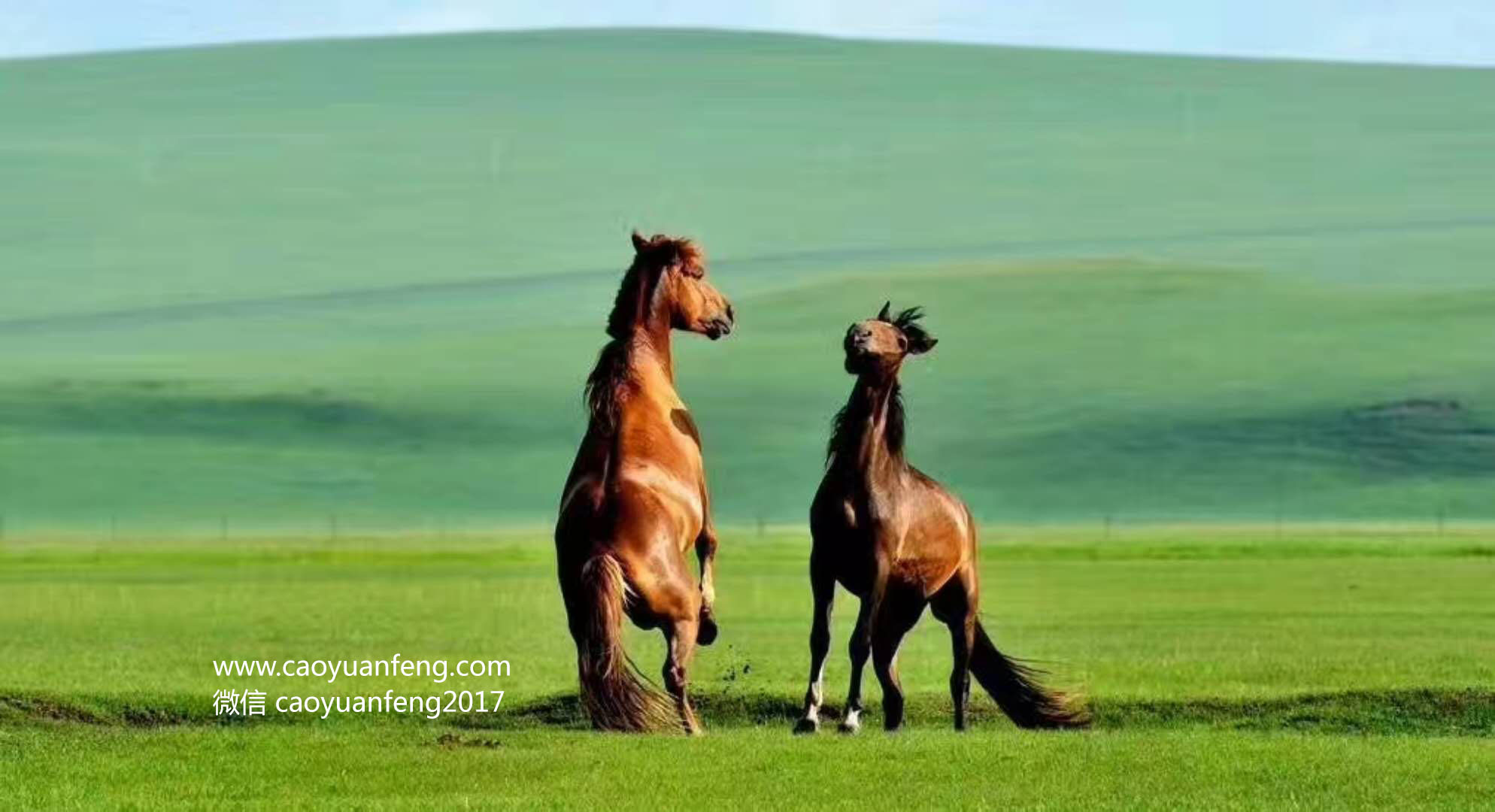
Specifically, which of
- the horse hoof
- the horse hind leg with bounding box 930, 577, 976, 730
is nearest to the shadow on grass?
the horse hind leg with bounding box 930, 577, 976, 730

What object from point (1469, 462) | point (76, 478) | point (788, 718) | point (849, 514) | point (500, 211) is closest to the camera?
point (849, 514)

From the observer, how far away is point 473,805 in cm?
1628

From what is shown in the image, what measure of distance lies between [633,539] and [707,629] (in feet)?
3.12

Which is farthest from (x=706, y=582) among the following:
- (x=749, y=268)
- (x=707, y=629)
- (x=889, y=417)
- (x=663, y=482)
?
(x=749, y=268)

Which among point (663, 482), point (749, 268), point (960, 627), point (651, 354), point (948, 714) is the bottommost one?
point (948, 714)

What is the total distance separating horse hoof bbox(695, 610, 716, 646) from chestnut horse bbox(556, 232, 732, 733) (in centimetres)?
1

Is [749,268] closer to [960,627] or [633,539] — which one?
[960,627]

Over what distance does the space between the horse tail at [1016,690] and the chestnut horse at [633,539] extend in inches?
102

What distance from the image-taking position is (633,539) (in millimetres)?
19172

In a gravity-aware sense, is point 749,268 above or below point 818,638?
above

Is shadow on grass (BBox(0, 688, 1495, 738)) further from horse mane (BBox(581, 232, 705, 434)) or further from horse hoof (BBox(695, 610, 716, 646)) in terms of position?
horse mane (BBox(581, 232, 705, 434))

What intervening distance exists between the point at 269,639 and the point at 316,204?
7838 centimetres

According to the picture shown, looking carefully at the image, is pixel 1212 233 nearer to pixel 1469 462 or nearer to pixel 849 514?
pixel 1469 462

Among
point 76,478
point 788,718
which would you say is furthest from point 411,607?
point 76,478
